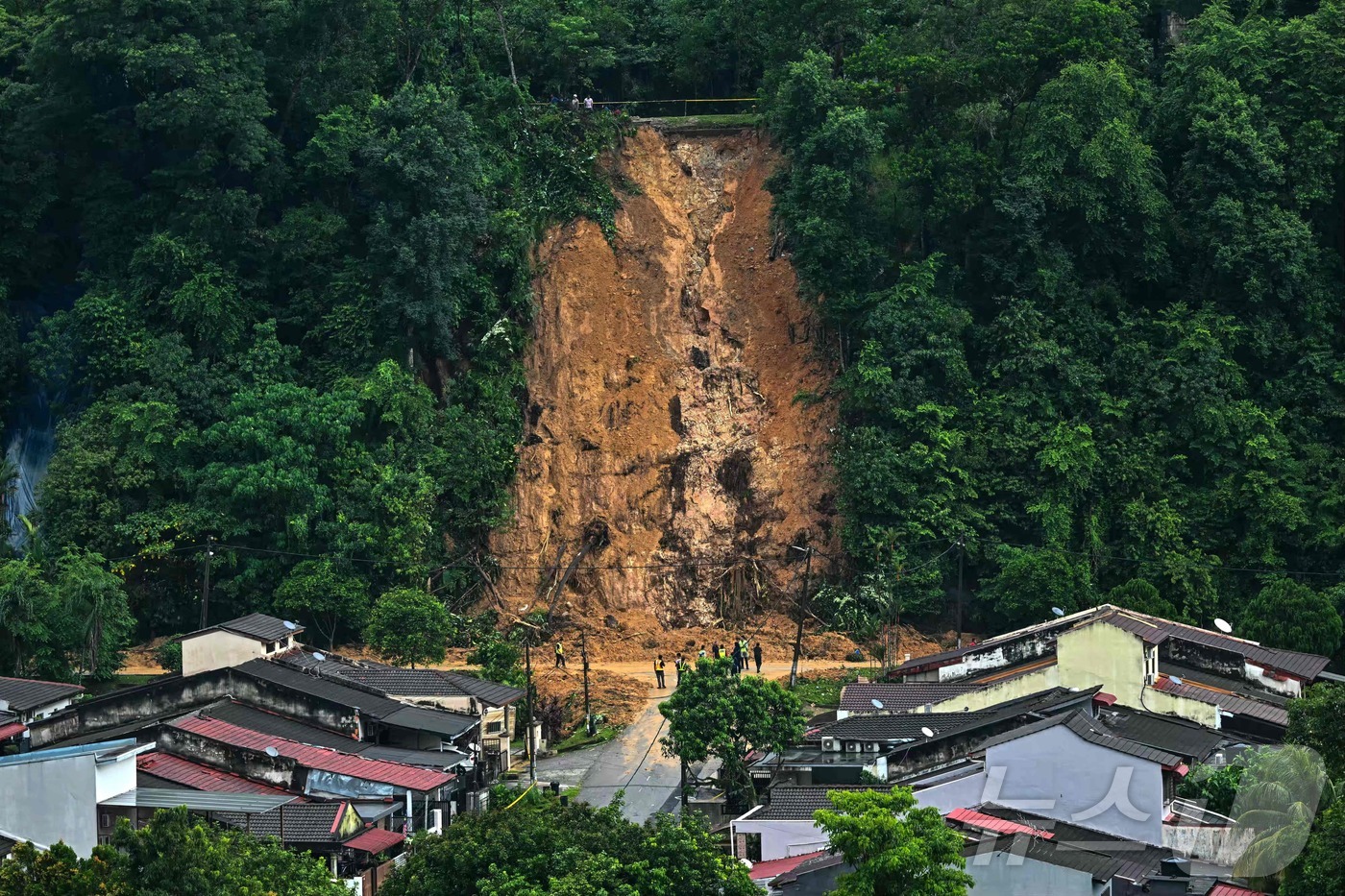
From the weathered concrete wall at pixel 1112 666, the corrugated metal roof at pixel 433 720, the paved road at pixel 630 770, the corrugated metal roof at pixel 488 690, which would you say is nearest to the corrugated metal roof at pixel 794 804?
the paved road at pixel 630 770

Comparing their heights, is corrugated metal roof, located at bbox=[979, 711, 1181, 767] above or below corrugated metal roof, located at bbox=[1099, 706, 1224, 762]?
above

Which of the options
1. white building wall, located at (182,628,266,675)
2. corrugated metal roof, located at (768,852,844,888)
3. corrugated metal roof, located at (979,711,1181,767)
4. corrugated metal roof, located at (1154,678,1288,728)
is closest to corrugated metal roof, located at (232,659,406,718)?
white building wall, located at (182,628,266,675)

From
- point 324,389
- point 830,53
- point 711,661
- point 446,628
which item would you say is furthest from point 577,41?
point 711,661

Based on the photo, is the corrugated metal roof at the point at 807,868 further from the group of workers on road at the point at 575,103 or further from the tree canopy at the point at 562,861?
the group of workers on road at the point at 575,103

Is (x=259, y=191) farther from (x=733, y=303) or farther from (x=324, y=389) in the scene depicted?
(x=733, y=303)

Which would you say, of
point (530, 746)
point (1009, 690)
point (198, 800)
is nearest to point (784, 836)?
point (1009, 690)

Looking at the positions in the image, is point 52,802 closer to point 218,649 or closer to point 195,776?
point 195,776

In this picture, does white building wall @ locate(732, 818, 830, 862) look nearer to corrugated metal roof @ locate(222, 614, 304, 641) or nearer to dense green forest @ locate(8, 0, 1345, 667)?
corrugated metal roof @ locate(222, 614, 304, 641)
